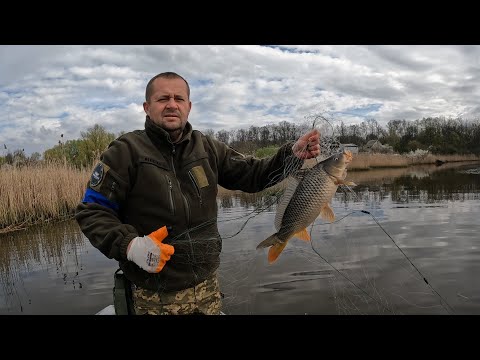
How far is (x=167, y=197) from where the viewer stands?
299 cm

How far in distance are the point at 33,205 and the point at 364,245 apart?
32.4ft

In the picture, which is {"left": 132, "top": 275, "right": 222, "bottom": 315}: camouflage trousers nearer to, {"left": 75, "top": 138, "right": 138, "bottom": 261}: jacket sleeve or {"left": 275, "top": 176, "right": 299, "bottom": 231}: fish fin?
{"left": 75, "top": 138, "right": 138, "bottom": 261}: jacket sleeve

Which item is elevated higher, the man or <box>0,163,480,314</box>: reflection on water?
the man

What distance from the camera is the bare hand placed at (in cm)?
319

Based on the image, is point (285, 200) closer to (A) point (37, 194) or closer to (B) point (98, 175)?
(B) point (98, 175)

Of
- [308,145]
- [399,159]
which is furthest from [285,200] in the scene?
[399,159]

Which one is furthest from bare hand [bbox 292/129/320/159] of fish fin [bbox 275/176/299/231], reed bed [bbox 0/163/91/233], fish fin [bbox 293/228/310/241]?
reed bed [bbox 0/163/91/233]

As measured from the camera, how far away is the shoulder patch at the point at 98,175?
2.87m

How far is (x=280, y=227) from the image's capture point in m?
2.96

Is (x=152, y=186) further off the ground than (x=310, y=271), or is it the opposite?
(x=152, y=186)

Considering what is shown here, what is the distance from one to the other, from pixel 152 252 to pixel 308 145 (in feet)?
4.78

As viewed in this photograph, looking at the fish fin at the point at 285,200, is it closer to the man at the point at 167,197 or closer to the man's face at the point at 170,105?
the man at the point at 167,197

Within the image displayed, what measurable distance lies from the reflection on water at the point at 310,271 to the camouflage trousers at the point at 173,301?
1.10 m

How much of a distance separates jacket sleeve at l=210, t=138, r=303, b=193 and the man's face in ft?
1.52
